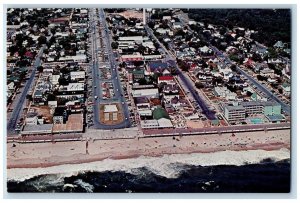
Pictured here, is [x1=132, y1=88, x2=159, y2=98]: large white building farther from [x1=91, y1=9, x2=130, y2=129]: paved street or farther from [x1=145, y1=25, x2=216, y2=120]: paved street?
[x1=145, y1=25, x2=216, y2=120]: paved street

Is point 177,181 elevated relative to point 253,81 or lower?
lower

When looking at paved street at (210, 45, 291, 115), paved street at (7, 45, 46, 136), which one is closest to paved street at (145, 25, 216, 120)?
paved street at (210, 45, 291, 115)

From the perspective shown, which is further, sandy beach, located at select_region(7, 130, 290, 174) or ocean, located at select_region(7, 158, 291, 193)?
sandy beach, located at select_region(7, 130, 290, 174)

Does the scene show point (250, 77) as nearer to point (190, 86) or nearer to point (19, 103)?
point (190, 86)

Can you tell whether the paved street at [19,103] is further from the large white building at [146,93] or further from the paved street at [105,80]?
the large white building at [146,93]

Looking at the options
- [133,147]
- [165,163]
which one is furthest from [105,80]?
[165,163]
